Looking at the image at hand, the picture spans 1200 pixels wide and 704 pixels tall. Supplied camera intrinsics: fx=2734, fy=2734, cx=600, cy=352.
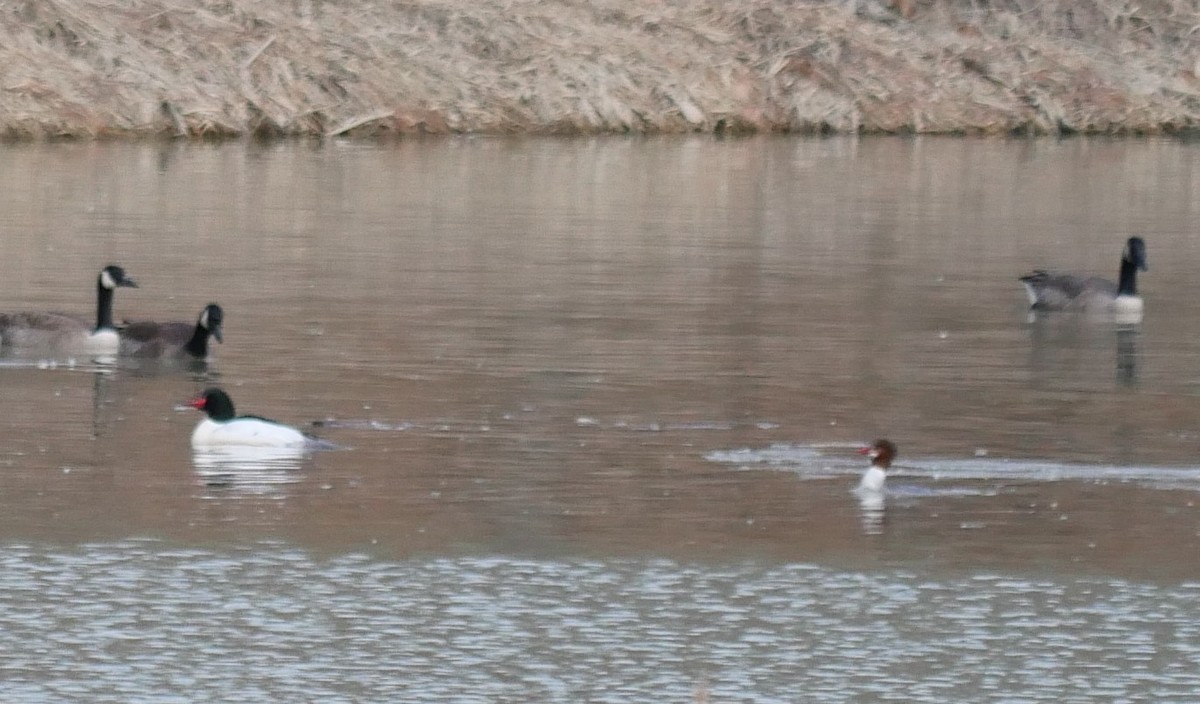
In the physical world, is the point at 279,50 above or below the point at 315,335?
above

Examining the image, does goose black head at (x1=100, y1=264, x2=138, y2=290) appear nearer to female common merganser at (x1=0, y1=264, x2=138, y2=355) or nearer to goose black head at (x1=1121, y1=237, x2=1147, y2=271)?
female common merganser at (x1=0, y1=264, x2=138, y2=355)

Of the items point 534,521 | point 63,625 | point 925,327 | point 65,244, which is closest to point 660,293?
point 925,327

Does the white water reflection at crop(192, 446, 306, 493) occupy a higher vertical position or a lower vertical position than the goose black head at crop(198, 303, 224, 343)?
lower

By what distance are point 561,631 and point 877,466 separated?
10.2ft

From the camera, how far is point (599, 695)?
28.5 ft

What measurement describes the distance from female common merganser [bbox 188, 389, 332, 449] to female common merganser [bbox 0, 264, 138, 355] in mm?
4008

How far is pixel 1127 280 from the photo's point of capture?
21078 millimetres

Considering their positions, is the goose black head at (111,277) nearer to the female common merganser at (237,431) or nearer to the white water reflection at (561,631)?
the female common merganser at (237,431)

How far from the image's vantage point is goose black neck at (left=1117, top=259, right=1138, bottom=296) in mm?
21062

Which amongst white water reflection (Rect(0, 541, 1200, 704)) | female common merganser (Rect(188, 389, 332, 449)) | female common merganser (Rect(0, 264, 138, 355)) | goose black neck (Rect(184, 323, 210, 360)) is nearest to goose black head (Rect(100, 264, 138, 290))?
female common merganser (Rect(0, 264, 138, 355))

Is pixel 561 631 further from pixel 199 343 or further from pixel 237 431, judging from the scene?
pixel 199 343

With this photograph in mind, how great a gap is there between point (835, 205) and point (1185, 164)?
1124cm

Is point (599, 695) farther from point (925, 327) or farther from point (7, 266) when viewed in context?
point (7, 266)

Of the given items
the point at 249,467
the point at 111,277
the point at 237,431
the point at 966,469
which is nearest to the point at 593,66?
the point at 111,277
